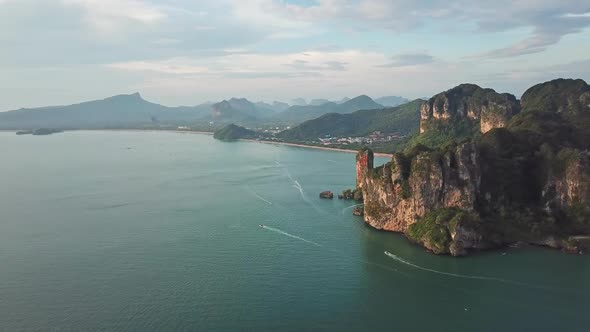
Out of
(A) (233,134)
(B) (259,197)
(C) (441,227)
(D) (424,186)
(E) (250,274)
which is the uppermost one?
(A) (233,134)

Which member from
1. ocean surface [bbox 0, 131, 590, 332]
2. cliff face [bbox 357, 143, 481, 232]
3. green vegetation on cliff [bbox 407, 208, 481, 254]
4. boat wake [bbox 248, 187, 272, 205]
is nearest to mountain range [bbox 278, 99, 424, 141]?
boat wake [bbox 248, 187, 272, 205]

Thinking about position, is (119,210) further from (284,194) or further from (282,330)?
(282,330)

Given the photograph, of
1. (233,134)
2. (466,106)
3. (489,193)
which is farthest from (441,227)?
(233,134)

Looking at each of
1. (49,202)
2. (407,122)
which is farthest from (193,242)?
(407,122)

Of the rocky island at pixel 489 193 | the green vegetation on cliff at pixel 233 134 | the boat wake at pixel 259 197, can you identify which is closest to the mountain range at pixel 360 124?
the green vegetation on cliff at pixel 233 134

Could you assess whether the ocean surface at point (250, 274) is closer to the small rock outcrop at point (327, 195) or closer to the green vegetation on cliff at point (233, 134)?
the small rock outcrop at point (327, 195)

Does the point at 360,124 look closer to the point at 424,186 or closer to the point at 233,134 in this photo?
the point at 233,134
